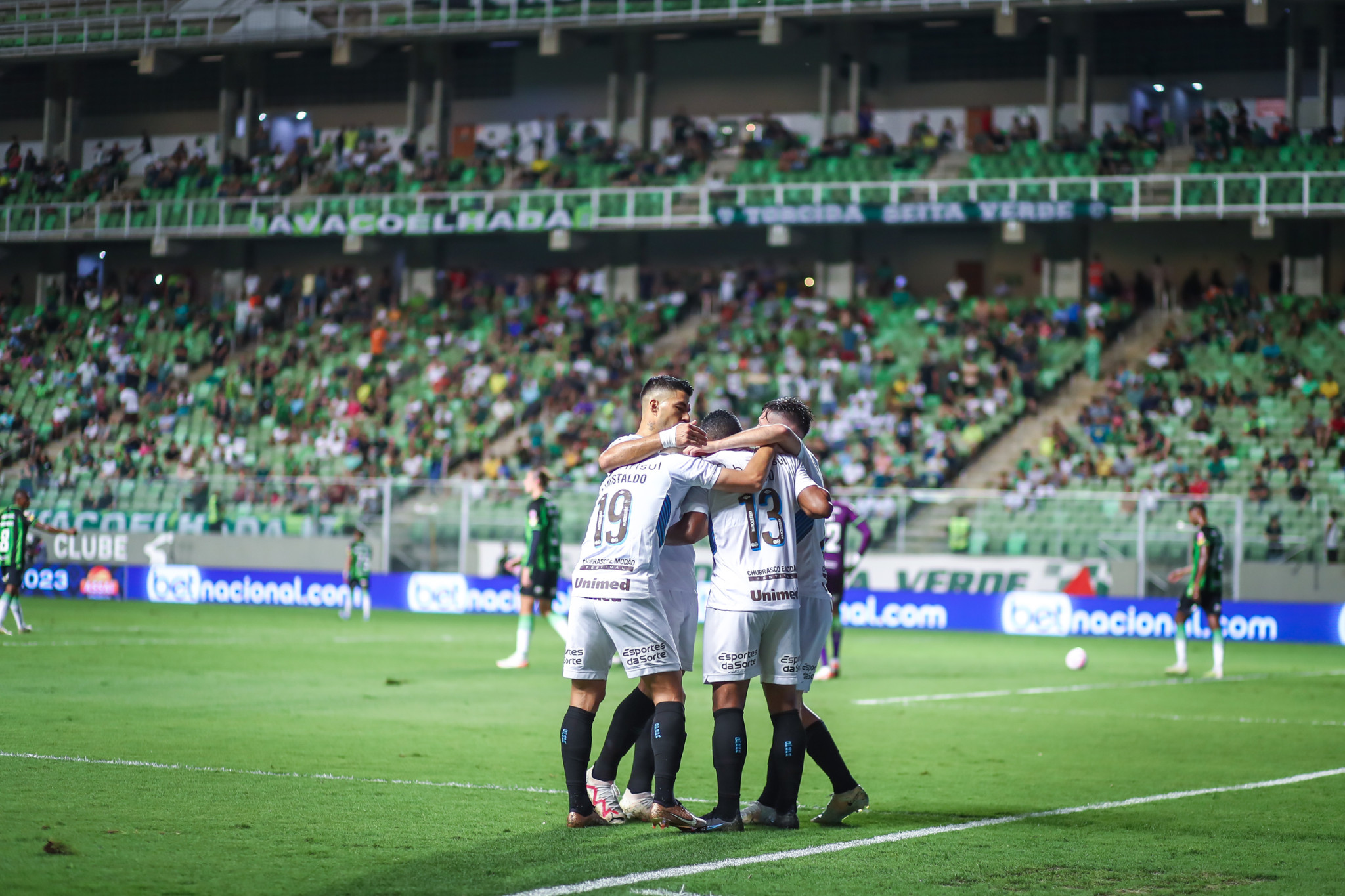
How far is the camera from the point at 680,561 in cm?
886

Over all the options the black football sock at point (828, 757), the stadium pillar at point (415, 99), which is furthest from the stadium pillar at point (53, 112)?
the black football sock at point (828, 757)

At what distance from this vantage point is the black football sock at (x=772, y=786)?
28.8 ft

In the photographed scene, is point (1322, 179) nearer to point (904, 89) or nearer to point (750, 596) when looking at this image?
point (904, 89)

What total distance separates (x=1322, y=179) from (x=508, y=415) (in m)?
19.8

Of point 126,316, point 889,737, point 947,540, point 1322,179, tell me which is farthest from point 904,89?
point 889,737

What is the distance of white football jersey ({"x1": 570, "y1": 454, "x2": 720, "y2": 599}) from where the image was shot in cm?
844

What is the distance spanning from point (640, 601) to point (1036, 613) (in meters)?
22.6

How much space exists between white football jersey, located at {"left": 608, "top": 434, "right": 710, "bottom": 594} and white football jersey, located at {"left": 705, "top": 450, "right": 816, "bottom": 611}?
0.39 ft

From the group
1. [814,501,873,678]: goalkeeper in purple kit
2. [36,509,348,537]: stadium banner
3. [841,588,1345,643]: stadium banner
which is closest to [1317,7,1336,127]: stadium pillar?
[841,588,1345,643]: stadium banner

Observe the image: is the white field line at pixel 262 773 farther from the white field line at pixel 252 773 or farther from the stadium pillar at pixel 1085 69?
the stadium pillar at pixel 1085 69

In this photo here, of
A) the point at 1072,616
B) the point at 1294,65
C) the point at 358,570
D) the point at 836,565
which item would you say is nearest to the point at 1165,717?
the point at 836,565

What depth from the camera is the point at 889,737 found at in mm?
13758

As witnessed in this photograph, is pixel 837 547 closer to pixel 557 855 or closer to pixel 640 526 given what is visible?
pixel 640 526

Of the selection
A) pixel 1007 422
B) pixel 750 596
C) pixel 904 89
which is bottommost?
pixel 750 596
